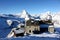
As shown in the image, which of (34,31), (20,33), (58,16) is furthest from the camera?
(58,16)

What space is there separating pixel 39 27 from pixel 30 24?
1677 millimetres

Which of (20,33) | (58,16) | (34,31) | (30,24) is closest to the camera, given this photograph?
(20,33)

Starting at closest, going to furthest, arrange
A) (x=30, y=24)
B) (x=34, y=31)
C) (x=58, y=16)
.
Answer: (x=34, y=31)
(x=30, y=24)
(x=58, y=16)

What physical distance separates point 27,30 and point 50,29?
413cm

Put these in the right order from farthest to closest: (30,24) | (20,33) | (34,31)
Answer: (30,24)
(34,31)
(20,33)

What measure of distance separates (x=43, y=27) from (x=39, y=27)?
→ 1263 mm

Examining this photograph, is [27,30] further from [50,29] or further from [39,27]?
[50,29]

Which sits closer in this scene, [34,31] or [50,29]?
[34,31]

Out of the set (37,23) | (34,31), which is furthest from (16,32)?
(37,23)

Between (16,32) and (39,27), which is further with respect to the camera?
(39,27)

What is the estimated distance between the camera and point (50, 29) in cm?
2934

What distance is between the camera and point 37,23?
29.3 metres

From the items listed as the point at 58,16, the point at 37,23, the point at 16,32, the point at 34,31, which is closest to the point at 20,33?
the point at 16,32

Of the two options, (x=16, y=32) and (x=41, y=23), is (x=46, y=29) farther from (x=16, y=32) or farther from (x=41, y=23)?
(x=16, y=32)
